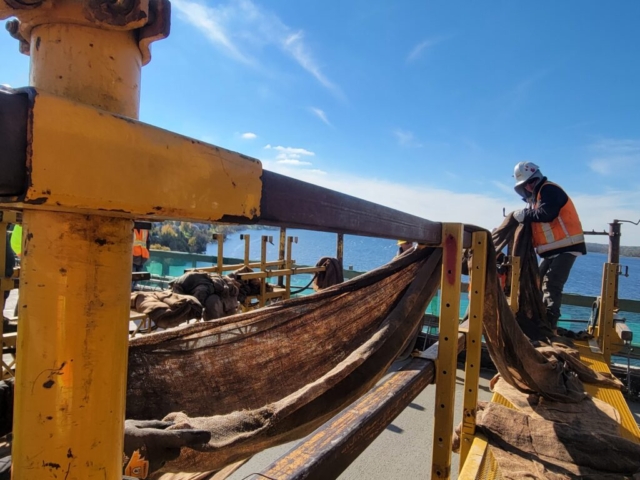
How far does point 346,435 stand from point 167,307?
131 inches

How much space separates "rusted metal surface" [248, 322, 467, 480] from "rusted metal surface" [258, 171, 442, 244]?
1.75ft

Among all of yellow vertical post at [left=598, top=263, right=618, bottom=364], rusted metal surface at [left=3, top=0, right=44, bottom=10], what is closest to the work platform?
yellow vertical post at [left=598, top=263, right=618, bottom=364]

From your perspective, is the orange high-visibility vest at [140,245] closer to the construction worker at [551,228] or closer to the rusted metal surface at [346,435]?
the construction worker at [551,228]

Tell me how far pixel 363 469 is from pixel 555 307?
10.9 ft

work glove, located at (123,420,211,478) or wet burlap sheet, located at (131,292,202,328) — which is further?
wet burlap sheet, located at (131,292,202,328)

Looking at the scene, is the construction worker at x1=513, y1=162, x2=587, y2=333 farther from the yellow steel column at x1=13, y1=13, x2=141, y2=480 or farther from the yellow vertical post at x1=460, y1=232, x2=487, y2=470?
the yellow steel column at x1=13, y1=13, x2=141, y2=480

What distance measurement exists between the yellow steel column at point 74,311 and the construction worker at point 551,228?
5.50 metres

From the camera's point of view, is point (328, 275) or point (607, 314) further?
point (328, 275)

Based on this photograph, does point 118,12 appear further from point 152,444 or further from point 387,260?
point 387,260

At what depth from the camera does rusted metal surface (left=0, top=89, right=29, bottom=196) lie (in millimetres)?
415

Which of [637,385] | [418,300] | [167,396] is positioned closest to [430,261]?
[418,300]

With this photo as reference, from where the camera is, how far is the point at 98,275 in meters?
0.55

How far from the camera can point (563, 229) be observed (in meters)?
5.21

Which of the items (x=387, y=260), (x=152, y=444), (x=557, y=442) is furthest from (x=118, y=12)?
(x=387, y=260)
